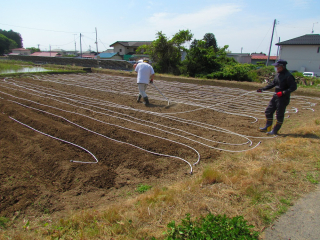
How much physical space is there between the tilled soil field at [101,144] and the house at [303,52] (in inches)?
854

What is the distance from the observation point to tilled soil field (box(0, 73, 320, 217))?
9.87 ft

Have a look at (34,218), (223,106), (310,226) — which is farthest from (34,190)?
(223,106)

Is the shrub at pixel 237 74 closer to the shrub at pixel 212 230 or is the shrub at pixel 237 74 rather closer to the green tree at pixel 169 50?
the green tree at pixel 169 50

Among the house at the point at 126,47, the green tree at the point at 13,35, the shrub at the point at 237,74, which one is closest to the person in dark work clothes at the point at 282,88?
the shrub at the point at 237,74

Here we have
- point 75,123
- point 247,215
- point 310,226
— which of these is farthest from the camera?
point 75,123

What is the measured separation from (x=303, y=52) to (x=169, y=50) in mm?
16011

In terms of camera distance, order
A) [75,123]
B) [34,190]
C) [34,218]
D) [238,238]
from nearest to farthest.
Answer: [238,238], [34,218], [34,190], [75,123]

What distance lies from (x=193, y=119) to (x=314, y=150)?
292 cm

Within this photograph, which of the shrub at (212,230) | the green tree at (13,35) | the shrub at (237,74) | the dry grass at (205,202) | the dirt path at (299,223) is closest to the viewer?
the shrub at (212,230)

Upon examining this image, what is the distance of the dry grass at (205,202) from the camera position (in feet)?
6.98

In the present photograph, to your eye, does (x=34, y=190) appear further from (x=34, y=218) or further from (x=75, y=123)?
(x=75, y=123)

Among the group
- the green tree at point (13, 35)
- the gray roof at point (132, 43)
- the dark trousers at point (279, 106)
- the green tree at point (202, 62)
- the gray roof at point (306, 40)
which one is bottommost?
the dark trousers at point (279, 106)

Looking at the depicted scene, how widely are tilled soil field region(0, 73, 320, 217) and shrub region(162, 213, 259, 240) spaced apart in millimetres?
1184

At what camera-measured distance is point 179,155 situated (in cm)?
396
